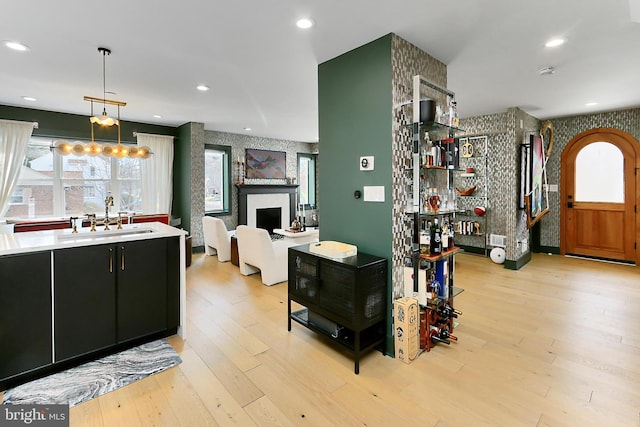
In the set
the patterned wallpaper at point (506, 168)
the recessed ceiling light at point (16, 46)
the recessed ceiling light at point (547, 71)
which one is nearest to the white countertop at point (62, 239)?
the recessed ceiling light at point (16, 46)

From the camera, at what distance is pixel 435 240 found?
2730 millimetres

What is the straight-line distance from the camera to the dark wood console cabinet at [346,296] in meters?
2.37

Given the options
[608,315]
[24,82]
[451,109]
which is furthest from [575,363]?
[24,82]

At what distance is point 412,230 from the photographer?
8.98 feet

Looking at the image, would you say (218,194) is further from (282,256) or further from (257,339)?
(257,339)

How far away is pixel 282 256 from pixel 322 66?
8.52ft

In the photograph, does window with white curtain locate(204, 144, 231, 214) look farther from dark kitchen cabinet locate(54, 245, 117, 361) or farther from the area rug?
the area rug

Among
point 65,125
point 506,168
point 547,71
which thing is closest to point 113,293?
point 65,125

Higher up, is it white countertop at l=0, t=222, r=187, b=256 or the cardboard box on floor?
white countertop at l=0, t=222, r=187, b=256

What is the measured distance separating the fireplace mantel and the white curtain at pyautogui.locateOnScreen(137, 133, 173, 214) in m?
1.52

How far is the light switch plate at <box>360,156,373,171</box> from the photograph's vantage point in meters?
2.72

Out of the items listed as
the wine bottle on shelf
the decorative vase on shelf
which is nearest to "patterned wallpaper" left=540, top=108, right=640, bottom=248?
the decorative vase on shelf

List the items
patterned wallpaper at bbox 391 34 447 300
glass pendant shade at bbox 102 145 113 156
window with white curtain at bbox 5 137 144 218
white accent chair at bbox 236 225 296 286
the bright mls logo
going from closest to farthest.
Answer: the bright mls logo
patterned wallpaper at bbox 391 34 447 300
glass pendant shade at bbox 102 145 113 156
white accent chair at bbox 236 225 296 286
window with white curtain at bbox 5 137 144 218

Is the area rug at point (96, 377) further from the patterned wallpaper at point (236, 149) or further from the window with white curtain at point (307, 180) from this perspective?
the window with white curtain at point (307, 180)
